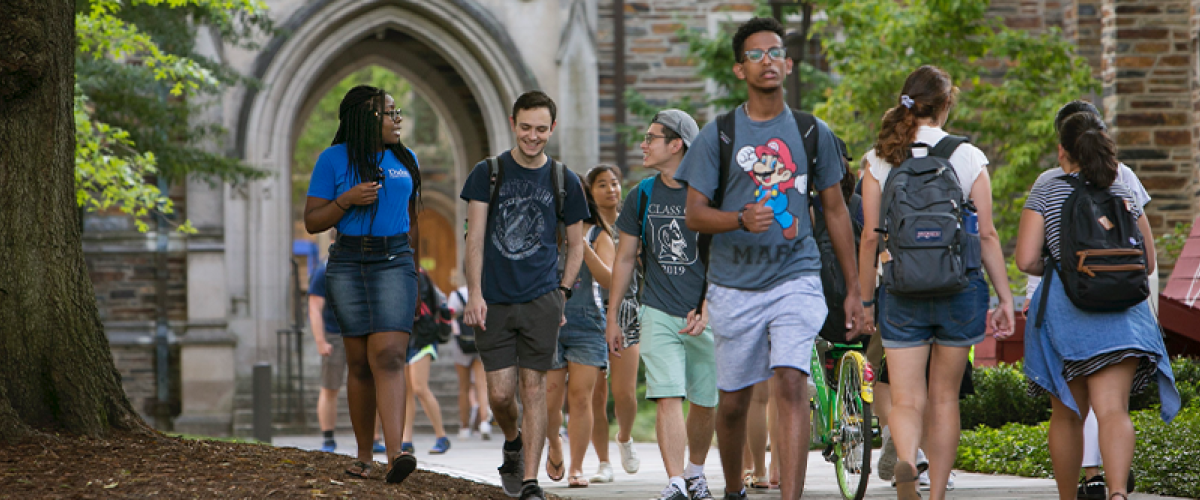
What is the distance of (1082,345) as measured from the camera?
5.05 meters

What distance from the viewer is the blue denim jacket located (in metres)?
5.00

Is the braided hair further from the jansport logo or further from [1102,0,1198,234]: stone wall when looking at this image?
[1102,0,1198,234]: stone wall

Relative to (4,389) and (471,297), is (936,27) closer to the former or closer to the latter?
(471,297)

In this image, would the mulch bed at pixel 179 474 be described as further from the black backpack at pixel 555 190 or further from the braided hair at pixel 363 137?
the black backpack at pixel 555 190

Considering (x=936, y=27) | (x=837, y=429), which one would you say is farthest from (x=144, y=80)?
(x=837, y=429)

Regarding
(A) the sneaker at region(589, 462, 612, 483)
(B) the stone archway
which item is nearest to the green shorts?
(A) the sneaker at region(589, 462, 612, 483)

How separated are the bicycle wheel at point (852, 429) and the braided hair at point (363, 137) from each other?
7.44ft

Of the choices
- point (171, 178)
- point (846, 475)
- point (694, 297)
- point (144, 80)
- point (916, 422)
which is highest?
point (144, 80)

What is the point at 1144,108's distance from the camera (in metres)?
12.3

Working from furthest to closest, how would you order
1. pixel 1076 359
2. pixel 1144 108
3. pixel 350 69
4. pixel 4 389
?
pixel 350 69 < pixel 1144 108 < pixel 4 389 < pixel 1076 359

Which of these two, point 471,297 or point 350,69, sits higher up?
point 350,69

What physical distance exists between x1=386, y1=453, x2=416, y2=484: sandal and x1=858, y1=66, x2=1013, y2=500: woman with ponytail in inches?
70.0

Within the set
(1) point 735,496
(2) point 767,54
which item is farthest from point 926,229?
(1) point 735,496

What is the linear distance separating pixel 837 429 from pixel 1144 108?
23.4ft
